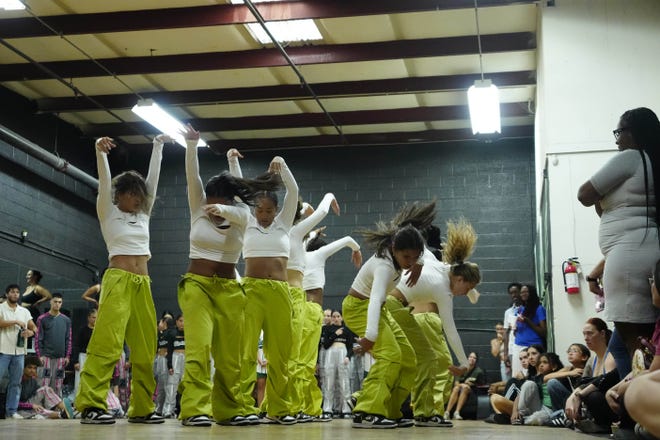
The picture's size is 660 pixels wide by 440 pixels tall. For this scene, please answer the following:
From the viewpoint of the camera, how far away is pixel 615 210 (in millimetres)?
3836

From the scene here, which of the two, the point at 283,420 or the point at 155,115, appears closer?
the point at 283,420

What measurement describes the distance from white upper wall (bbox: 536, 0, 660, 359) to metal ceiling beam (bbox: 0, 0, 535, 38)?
2.80ft

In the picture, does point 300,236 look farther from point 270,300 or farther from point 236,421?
point 236,421

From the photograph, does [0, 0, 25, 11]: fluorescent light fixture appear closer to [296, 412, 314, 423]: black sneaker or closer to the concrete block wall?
the concrete block wall

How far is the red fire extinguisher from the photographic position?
26.7 ft

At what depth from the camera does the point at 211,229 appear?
5.19m

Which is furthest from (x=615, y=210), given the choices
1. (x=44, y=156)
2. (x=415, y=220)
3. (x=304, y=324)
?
(x=44, y=156)

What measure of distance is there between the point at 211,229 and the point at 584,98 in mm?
5047

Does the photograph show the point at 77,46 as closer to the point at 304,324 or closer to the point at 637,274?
the point at 304,324

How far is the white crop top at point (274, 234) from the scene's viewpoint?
5.52 m

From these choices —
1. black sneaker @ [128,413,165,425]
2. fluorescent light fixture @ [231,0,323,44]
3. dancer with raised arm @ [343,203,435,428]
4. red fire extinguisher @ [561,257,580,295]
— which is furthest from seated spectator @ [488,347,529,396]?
fluorescent light fixture @ [231,0,323,44]

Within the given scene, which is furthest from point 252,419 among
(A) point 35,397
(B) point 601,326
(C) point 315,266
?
(A) point 35,397

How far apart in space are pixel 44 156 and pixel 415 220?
8.66 meters

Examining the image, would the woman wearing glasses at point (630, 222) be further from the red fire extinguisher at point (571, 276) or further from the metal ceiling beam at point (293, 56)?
the metal ceiling beam at point (293, 56)
